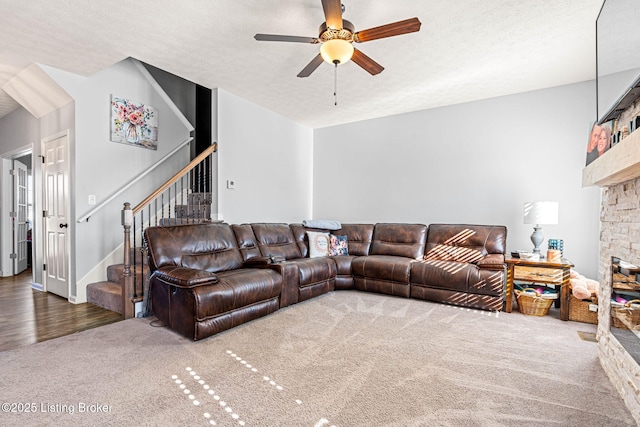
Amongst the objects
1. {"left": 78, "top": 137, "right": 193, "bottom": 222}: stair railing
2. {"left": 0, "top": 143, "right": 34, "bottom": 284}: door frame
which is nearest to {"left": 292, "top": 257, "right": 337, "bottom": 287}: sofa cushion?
{"left": 78, "top": 137, "right": 193, "bottom": 222}: stair railing

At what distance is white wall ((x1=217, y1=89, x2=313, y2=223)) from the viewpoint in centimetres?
445

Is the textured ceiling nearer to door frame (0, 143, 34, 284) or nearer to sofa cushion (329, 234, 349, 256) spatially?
door frame (0, 143, 34, 284)

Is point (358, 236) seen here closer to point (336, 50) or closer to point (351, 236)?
point (351, 236)

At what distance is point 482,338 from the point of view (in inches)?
106

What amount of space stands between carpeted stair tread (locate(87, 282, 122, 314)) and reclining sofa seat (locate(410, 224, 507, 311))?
10.9 feet

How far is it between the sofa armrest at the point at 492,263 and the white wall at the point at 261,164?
10.3ft

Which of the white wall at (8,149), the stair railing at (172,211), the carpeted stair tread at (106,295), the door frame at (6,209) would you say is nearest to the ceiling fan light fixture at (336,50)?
the stair railing at (172,211)

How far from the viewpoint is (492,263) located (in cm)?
351

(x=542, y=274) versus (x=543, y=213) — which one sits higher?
(x=543, y=213)

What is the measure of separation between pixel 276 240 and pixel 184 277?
182 cm

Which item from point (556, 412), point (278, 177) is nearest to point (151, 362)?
point (556, 412)

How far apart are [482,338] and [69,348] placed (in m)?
3.31

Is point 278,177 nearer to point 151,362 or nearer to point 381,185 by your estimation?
point 381,185

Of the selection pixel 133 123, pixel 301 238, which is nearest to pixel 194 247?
pixel 301 238
